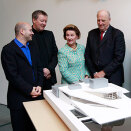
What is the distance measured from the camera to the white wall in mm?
2469

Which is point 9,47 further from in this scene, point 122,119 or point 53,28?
point 53,28

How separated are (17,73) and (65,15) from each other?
5.36 ft

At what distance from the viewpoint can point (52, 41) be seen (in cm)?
236

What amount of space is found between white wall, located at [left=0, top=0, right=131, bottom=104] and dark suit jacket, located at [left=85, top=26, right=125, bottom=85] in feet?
1.15

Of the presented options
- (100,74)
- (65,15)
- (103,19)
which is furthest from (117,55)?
(65,15)

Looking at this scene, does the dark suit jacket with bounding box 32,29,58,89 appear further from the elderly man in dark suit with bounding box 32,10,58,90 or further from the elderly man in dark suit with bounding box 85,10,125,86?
the elderly man in dark suit with bounding box 85,10,125,86

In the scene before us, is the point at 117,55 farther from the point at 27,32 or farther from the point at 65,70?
the point at 27,32

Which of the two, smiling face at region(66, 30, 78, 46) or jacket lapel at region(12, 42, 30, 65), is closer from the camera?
jacket lapel at region(12, 42, 30, 65)

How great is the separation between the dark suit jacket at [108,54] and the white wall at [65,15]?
0.35 metres

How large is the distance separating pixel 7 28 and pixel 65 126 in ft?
9.50

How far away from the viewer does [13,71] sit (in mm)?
1710

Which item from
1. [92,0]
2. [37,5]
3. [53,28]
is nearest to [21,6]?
[37,5]

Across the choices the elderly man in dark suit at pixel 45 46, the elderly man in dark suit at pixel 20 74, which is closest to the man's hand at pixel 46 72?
the elderly man in dark suit at pixel 45 46

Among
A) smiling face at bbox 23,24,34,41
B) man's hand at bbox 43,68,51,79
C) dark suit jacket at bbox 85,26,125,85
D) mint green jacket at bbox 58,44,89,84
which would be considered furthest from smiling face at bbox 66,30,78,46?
smiling face at bbox 23,24,34,41
